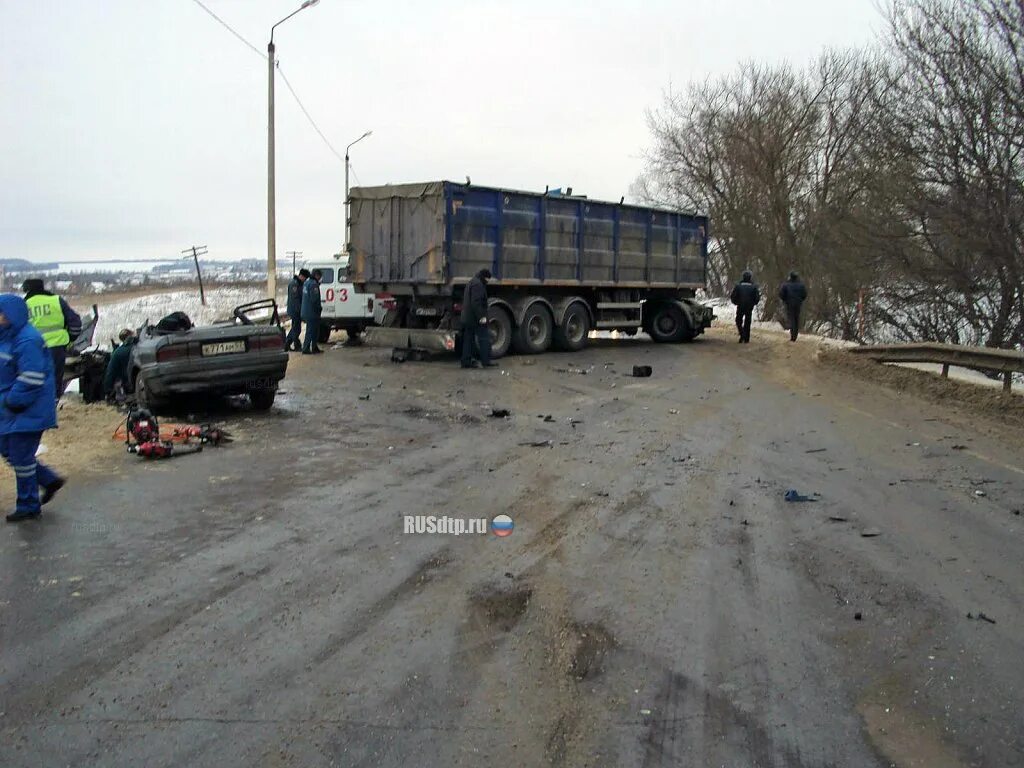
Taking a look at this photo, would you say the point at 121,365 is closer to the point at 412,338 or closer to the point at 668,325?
the point at 412,338

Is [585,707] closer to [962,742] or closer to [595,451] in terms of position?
[962,742]

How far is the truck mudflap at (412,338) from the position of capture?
51.4 ft

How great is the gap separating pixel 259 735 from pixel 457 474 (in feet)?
14.4

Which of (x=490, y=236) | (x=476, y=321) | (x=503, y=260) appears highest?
(x=490, y=236)

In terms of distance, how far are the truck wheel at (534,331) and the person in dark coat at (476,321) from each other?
1478 millimetres

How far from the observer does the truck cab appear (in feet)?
63.7

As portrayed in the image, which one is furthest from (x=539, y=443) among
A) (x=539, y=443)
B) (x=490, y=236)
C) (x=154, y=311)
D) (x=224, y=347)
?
(x=154, y=311)

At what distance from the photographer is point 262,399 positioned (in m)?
11.4

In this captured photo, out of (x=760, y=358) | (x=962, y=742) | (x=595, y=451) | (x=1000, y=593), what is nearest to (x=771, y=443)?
(x=595, y=451)

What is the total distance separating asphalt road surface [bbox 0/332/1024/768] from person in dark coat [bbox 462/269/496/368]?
6.42m

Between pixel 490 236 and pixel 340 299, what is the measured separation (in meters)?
4.71

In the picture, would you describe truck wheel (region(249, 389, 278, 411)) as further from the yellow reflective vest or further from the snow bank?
the snow bank

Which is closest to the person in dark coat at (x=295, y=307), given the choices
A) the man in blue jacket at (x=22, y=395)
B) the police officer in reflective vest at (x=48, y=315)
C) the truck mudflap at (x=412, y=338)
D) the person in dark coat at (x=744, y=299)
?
the truck mudflap at (x=412, y=338)

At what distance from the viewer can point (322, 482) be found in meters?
7.37
